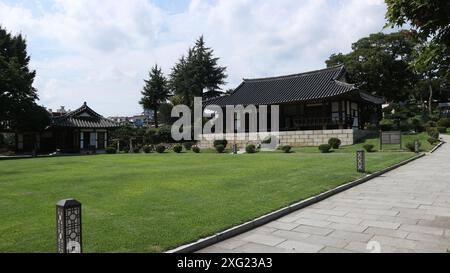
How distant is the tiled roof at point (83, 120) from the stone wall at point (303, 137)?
50.1 ft

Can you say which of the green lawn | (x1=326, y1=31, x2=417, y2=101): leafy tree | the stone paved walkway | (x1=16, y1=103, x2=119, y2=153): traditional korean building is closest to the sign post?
the green lawn

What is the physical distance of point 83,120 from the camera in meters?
42.8

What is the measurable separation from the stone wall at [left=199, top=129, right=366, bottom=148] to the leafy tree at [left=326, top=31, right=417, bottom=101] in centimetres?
1575

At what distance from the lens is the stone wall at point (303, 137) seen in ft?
94.7

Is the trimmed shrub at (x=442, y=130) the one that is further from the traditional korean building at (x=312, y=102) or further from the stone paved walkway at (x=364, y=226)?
the stone paved walkway at (x=364, y=226)

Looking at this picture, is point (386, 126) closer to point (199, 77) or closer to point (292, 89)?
point (292, 89)

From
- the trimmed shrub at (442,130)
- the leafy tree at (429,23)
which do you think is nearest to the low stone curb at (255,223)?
the leafy tree at (429,23)

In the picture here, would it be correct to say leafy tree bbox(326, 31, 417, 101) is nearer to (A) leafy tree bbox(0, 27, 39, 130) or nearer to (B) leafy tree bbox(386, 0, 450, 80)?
(A) leafy tree bbox(0, 27, 39, 130)

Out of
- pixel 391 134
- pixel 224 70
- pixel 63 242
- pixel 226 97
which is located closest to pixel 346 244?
pixel 63 242

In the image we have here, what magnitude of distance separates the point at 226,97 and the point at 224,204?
30518 millimetres

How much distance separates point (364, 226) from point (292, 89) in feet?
94.9

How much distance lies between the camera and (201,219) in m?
6.61

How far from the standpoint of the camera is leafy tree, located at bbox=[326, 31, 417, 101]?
4344 centimetres

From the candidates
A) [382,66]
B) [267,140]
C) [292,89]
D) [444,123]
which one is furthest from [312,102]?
[382,66]
